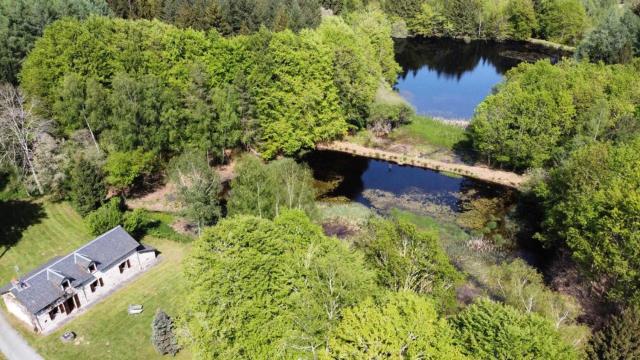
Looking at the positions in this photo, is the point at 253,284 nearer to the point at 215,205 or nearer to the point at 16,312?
the point at 215,205

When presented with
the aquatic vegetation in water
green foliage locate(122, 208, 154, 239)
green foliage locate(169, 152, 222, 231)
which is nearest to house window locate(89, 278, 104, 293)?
green foliage locate(122, 208, 154, 239)

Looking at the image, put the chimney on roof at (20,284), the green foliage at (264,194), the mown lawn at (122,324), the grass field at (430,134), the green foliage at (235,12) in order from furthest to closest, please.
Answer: the green foliage at (235,12)
the grass field at (430,134)
the green foliage at (264,194)
the chimney on roof at (20,284)
the mown lawn at (122,324)

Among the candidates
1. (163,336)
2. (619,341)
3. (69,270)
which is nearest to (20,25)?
(69,270)

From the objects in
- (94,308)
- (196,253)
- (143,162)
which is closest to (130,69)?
(143,162)

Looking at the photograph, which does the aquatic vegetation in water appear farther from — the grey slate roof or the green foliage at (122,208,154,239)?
the grey slate roof

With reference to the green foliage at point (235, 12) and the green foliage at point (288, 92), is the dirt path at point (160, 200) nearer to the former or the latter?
the green foliage at point (288, 92)

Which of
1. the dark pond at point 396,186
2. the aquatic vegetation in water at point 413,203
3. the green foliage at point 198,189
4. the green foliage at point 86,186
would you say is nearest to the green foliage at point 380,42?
the dark pond at point 396,186
